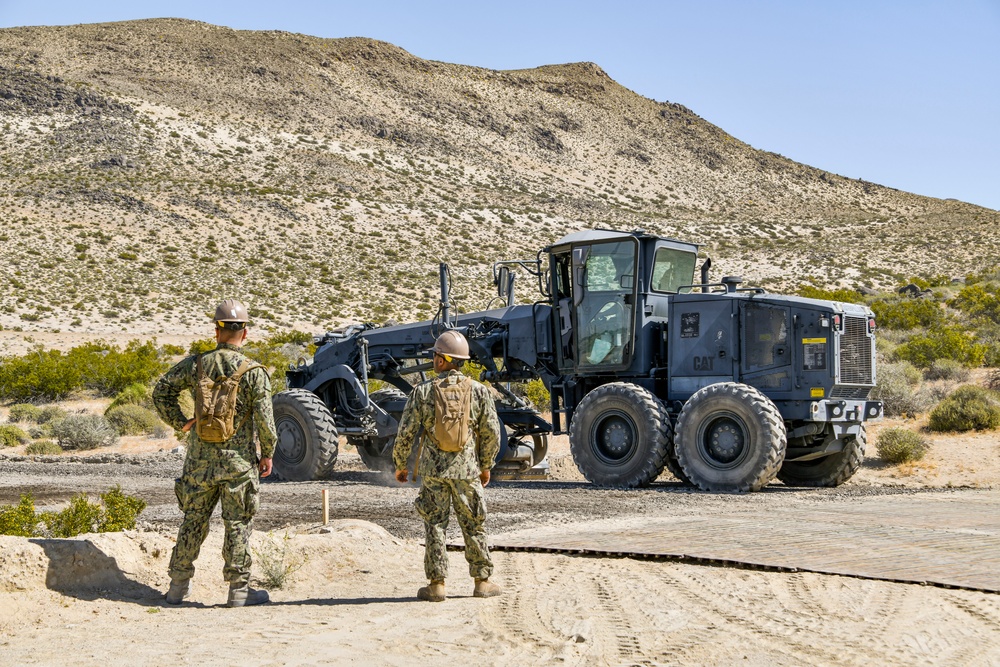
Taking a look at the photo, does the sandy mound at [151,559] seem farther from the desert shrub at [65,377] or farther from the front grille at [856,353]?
the desert shrub at [65,377]

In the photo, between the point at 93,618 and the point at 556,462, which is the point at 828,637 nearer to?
the point at 93,618

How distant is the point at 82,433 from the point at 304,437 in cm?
976

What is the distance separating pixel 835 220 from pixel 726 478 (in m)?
71.2

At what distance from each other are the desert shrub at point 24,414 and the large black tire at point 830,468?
796 inches

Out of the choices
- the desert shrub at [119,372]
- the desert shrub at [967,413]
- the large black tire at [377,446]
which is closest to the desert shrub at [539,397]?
the large black tire at [377,446]

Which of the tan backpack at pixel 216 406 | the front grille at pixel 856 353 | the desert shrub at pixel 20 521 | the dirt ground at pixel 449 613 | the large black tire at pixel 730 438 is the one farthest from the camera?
the front grille at pixel 856 353

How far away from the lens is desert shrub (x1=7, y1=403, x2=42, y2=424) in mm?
29516

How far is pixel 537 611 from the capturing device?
764 centimetres

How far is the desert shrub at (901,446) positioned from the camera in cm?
1797

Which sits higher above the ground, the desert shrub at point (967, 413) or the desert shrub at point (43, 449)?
the desert shrub at point (967, 413)

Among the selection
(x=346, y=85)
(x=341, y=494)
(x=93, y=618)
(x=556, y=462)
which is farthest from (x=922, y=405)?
(x=346, y=85)

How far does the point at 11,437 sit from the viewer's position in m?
25.8

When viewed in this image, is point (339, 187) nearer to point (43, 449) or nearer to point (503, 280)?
point (43, 449)

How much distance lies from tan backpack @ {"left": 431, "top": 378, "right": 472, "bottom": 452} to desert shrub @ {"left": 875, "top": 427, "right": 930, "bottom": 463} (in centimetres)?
1179
